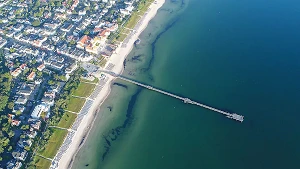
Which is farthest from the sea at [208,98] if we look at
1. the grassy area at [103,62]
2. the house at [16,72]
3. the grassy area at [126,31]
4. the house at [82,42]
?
the house at [16,72]

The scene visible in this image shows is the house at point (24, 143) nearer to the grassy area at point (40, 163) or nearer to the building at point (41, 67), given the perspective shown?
the grassy area at point (40, 163)

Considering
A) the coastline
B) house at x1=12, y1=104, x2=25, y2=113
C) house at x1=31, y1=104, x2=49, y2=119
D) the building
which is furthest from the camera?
the building

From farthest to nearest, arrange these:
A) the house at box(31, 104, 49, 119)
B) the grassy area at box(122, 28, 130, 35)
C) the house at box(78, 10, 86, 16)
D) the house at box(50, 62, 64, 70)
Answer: the house at box(78, 10, 86, 16) → the grassy area at box(122, 28, 130, 35) → the house at box(50, 62, 64, 70) → the house at box(31, 104, 49, 119)

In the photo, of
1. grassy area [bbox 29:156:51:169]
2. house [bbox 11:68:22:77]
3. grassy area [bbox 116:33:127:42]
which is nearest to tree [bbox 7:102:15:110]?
house [bbox 11:68:22:77]

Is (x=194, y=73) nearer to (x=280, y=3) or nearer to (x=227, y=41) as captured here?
(x=227, y=41)

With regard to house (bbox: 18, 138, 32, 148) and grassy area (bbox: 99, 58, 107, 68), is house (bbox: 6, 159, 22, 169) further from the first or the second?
grassy area (bbox: 99, 58, 107, 68)

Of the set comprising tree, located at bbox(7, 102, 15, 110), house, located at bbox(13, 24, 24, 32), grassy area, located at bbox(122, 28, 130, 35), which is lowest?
tree, located at bbox(7, 102, 15, 110)

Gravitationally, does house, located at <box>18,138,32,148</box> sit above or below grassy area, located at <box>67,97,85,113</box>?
below
